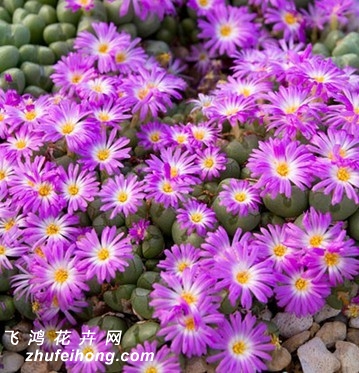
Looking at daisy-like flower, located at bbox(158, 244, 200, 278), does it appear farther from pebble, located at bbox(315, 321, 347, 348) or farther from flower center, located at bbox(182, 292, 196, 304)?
pebble, located at bbox(315, 321, 347, 348)

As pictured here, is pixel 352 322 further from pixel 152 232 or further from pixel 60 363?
pixel 60 363

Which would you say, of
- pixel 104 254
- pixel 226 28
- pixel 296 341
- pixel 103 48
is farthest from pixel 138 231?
pixel 226 28

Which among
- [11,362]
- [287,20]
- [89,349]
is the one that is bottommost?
[11,362]

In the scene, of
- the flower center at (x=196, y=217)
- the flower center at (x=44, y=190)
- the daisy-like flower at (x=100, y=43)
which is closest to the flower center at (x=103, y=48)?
the daisy-like flower at (x=100, y=43)

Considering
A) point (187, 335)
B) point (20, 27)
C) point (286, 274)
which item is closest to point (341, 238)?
point (286, 274)

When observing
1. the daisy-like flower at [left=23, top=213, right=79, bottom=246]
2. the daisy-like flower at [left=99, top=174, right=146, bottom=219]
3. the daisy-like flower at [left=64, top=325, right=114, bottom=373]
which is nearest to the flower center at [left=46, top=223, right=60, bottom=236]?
the daisy-like flower at [left=23, top=213, right=79, bottom=246]

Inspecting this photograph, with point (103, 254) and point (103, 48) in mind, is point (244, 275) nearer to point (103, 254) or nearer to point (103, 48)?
point (103, 254)
